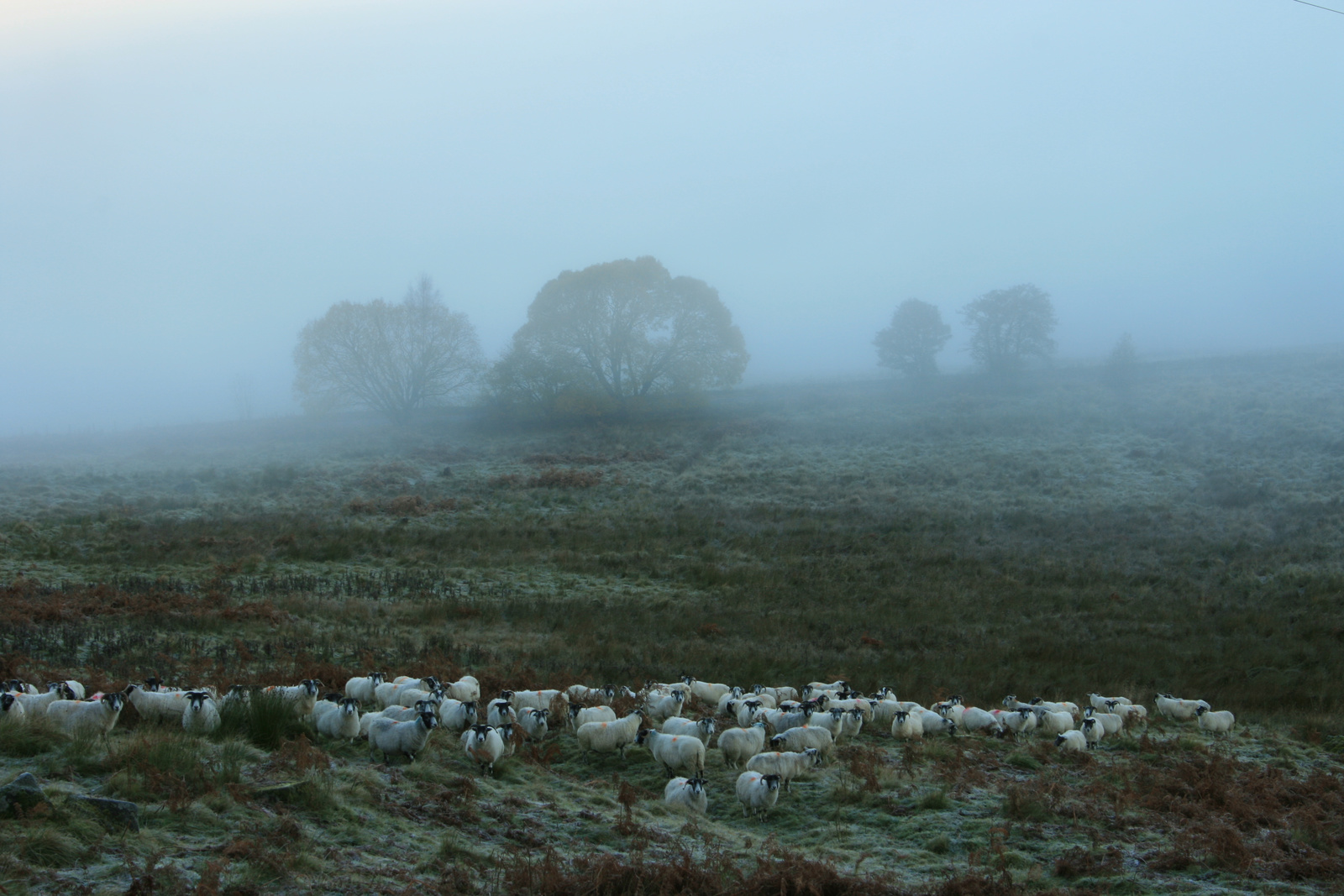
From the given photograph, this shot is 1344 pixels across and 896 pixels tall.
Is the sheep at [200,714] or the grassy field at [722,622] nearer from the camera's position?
the grassy field at [722,622]

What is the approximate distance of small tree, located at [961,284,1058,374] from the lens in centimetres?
6412

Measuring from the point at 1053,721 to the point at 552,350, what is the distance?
4852 cm

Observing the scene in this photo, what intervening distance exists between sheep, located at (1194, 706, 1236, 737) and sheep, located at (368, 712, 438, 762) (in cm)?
1263

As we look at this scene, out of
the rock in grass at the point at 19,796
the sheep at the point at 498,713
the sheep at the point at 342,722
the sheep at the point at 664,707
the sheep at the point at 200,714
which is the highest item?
the rock in grass at the point at 19,796

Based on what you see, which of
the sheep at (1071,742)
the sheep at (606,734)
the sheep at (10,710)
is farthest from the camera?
the sheep at (1071,742)

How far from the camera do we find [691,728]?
10.4 meters

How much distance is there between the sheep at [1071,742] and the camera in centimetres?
1112

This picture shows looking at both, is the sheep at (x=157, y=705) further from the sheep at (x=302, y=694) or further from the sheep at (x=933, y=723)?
the sheep at (x=933, y=723)

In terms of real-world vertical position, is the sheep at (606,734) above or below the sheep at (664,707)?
above

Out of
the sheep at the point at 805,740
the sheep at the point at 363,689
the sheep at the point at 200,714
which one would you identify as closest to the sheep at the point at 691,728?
the sheep at the point at 805,740

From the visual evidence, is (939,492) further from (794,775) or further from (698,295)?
(794,775)

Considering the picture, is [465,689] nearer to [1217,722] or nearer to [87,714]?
[87,714]

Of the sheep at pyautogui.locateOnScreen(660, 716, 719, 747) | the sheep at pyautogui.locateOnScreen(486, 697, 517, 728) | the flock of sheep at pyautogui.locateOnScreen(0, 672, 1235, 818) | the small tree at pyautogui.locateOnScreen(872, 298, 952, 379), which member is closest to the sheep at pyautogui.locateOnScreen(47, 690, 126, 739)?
the flock of sheep at pyautogui.locateOnScreen(0, 672, 1235, 818)

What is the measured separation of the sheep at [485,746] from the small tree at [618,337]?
47.4 m
